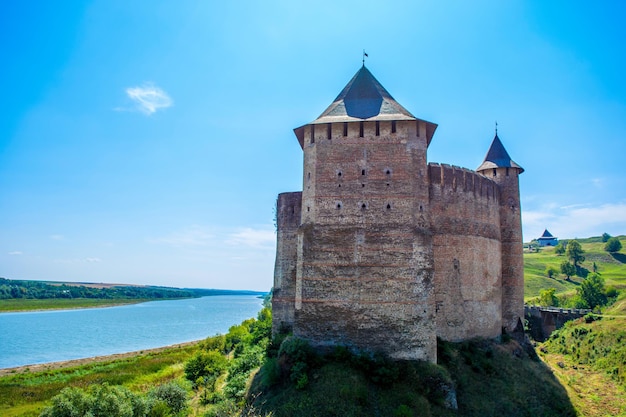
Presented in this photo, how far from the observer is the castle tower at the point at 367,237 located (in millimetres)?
15461

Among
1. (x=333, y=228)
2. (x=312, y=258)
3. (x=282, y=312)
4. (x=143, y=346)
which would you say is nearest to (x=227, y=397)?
(x=282, y=312)

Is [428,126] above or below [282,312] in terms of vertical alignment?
above

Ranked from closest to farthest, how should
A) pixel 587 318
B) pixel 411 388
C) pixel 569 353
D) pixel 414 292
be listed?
pixel 411 388 → pixel 414 292 → pixel 569 353 → pixel 587 318

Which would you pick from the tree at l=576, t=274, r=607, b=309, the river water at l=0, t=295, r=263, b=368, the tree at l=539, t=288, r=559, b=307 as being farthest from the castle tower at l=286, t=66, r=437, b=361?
the tree at l=576, t=274, r=607, b=309

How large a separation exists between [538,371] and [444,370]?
7.48 metres

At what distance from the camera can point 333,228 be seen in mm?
16344

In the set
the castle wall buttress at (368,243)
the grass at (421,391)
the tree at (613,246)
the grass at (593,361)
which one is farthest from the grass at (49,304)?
the tree at (613,246)

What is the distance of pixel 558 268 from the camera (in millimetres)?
64312

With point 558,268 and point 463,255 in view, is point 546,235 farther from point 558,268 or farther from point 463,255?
point 463,255

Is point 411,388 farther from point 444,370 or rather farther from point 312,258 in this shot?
point 312,258

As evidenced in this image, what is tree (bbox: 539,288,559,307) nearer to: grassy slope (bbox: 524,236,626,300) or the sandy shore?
grassy slope (bbox: 524,236,626,300)

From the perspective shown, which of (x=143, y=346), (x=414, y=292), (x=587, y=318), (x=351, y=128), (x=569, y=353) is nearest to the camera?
(x=414, y=292)

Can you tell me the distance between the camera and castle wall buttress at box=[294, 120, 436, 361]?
15445 millimetres

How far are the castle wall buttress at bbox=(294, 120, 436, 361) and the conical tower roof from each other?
12.7 inches
